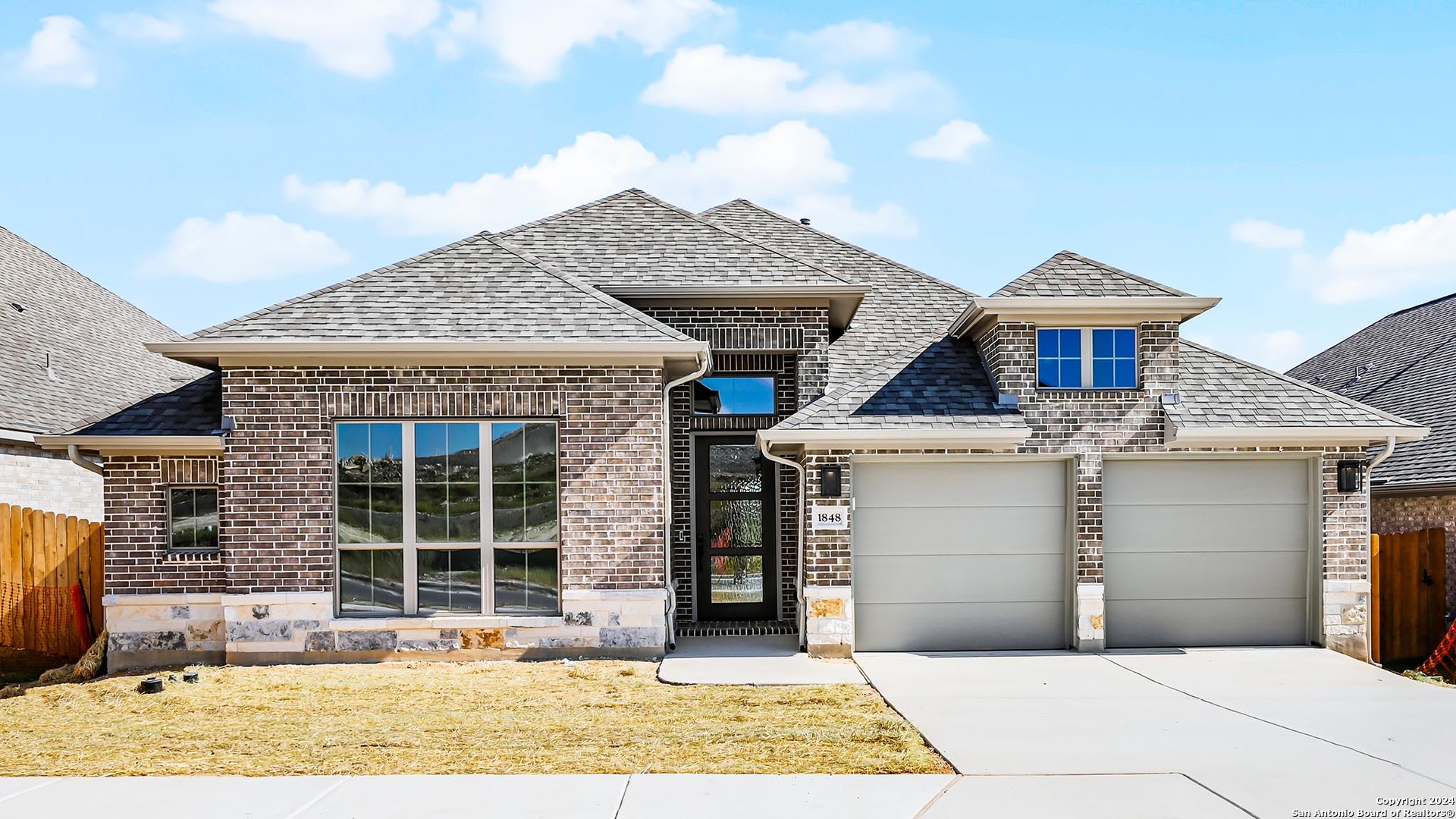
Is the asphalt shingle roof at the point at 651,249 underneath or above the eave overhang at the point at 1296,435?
above

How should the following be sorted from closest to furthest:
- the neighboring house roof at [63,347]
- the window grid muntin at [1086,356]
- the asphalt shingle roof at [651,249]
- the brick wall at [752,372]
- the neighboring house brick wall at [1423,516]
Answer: the window grid muntin at [1086,356]
the asphalt shingle roof at [651,249]
the brick wall at [752,372]
the neighboring house brick wall at [1423,516]
the neighboring house roof at [63,347]

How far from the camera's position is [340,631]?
1062 cm

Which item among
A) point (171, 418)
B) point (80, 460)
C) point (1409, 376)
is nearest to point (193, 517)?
point (171, 418)

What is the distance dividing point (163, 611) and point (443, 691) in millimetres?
4025

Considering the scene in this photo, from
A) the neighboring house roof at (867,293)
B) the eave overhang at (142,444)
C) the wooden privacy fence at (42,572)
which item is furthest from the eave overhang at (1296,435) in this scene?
the wooden privacy fence at (42,572)

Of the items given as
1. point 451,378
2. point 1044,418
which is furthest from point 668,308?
point 1044,418

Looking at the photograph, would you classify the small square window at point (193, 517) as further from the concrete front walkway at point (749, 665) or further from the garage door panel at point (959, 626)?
the garage door panel at point (959, 626)

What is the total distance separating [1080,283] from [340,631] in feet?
30.4

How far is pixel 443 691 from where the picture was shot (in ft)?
30.1

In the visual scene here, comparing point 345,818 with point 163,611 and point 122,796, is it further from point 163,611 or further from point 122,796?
point 163,611

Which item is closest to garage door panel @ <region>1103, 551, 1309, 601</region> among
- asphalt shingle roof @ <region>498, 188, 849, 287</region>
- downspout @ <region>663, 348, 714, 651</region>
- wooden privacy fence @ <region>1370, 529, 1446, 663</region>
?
wooden privacy fence @ <region>1370, 529, 1446, 663</region>

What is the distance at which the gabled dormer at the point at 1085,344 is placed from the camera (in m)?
11.3

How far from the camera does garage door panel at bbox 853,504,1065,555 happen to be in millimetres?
11266

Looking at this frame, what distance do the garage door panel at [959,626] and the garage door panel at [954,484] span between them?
1.19 metres
